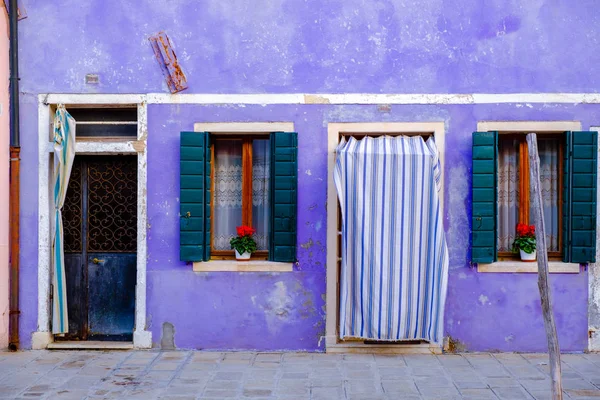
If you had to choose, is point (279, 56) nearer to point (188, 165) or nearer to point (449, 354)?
point (188, 165)

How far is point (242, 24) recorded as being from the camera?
7.99 metres

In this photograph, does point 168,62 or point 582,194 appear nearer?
point 582,194

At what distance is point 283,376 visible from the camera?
699cm

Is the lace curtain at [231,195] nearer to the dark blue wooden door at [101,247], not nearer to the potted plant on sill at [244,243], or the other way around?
the potted plant on sill at [244,243]

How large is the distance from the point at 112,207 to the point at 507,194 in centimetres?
441

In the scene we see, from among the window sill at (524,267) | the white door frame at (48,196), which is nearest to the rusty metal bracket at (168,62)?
the white door frame at (48,196)

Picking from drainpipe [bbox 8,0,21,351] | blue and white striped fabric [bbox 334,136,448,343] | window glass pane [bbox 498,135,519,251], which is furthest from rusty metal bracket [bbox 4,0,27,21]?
window glass pane [bbox 498,135,519,251]

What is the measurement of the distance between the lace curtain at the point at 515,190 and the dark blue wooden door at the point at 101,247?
4.09 meters

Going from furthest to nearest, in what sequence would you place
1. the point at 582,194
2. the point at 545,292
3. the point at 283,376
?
1. the point at 582,194
2. the point at 283,376
3. the point at 545,292

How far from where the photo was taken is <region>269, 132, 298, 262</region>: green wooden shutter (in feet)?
25.8

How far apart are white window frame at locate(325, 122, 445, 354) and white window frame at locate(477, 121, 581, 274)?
0.58 meters

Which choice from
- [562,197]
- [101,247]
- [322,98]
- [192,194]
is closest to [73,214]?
[101,247]

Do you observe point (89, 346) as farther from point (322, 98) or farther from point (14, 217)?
point (322, 98)

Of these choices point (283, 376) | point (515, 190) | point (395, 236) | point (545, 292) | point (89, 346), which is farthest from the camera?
point (515, 190)
